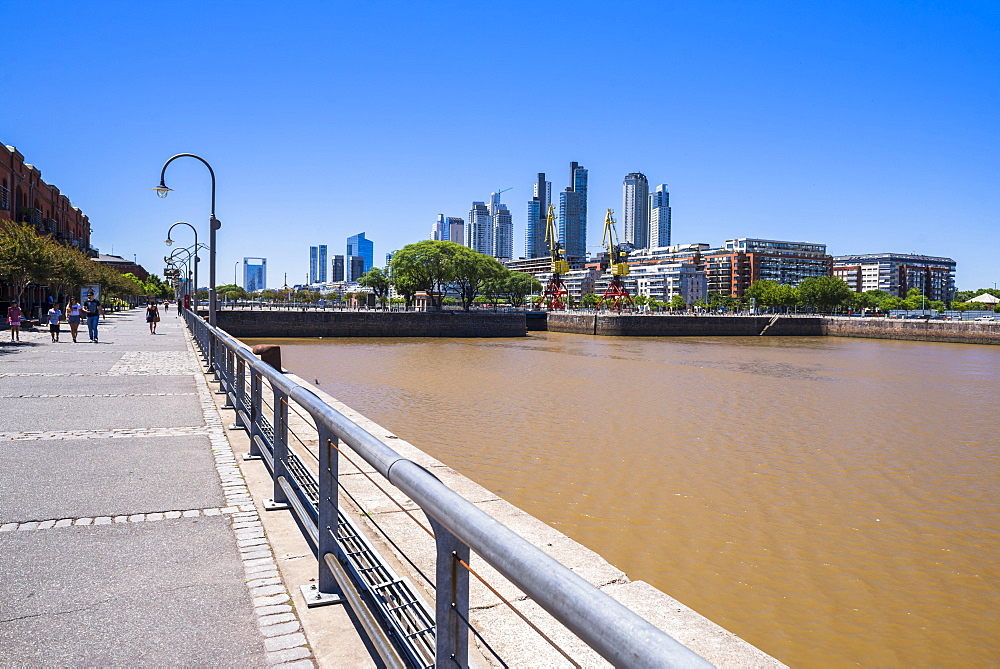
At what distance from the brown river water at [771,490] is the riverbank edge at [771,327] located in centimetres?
4676

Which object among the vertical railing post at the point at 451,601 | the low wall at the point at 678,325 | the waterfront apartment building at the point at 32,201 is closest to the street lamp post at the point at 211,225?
the vertical railing post at the point at 451,601

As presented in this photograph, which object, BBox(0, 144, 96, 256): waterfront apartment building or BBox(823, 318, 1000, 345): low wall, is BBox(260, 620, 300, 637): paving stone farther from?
BBox(823, 318, 1000, 345): low wall

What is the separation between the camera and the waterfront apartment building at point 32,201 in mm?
44656

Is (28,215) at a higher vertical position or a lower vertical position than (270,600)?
higher

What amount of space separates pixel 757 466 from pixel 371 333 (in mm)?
46729

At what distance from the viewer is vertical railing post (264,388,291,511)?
5.19 metres

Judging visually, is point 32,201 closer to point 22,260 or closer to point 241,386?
point 22,260

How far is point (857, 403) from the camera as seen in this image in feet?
65.7

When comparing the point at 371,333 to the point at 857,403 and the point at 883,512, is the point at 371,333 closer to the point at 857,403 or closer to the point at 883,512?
the point at 857,403

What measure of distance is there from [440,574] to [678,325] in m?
73.9

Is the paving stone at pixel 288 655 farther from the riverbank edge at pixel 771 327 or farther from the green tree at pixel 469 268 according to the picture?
the green tree at pixel 469 268

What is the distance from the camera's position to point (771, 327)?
76688 millimetres

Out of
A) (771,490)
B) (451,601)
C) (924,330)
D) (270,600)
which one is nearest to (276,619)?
(270,600)

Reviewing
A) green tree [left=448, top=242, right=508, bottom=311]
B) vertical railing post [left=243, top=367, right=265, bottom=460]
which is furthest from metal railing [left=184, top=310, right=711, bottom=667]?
green tree [left=448, top=242, right=508, bottom=311]
